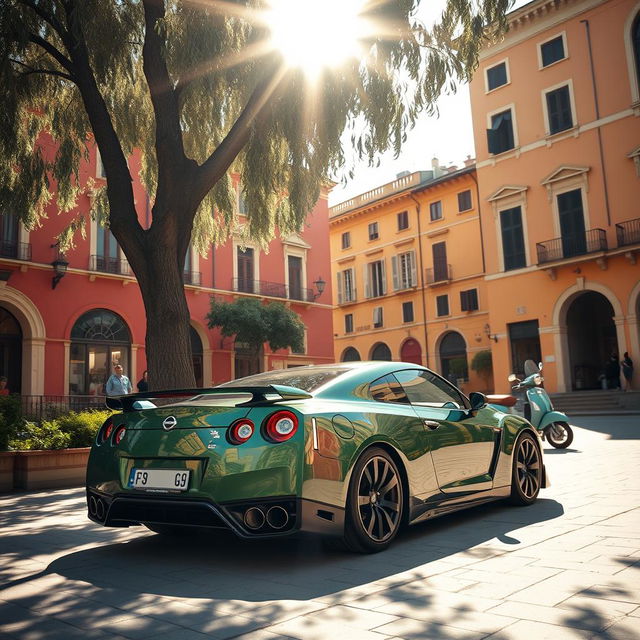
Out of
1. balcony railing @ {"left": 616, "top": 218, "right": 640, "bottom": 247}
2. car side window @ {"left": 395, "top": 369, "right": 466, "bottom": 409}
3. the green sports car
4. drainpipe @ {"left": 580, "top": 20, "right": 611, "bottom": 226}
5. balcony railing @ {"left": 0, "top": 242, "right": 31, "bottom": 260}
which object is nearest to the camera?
the green sports car

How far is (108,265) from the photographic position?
24.5 meters

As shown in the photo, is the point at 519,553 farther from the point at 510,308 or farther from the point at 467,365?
the point at 467,365

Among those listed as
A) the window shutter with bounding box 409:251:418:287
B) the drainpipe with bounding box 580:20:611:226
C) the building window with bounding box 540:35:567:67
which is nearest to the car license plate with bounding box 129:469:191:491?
the drainpipe with bounding box 580:20:611:226

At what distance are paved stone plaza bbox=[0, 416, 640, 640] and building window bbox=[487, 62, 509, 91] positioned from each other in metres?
29.8

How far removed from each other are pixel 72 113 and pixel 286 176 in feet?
13.1

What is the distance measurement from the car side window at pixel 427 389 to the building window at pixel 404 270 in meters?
37.6

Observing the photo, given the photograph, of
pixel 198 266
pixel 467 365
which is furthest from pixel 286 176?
pixel 467 365

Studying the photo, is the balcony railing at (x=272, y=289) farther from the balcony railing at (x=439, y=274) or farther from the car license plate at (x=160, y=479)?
the car license plate at (x=160, y=479)

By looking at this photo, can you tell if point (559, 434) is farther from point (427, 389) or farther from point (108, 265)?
point (108, 265)

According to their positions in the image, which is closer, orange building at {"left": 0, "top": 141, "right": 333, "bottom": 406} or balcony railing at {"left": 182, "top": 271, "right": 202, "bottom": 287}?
orange building at {"left": 0, "top": 141, "right": 333, "bottom": 406}

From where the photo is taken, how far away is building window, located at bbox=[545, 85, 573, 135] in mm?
29188

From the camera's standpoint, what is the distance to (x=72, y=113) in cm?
1144

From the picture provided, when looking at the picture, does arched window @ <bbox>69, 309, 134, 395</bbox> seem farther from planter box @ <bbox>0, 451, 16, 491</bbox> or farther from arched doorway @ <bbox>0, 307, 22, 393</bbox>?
planter box @ <bbox>0, 451, 16, 491</bbox>

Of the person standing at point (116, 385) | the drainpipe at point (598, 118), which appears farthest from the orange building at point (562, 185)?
the person standing at point (116, 385)
